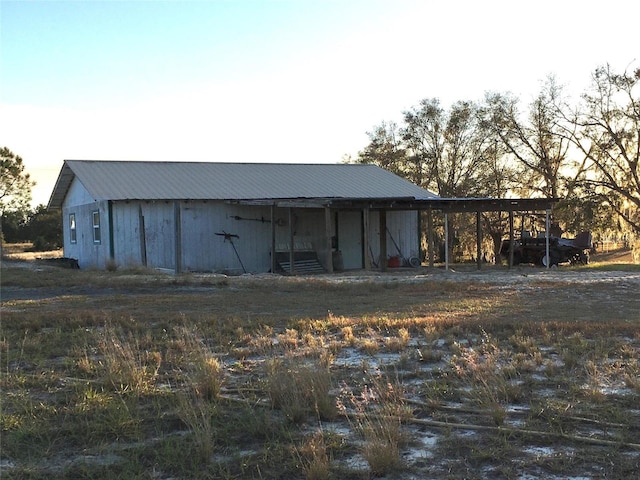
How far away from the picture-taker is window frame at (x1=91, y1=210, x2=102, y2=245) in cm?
2302

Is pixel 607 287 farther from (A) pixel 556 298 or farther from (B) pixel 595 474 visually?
(B) pixel 595 474

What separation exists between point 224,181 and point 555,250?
13491 millimetres

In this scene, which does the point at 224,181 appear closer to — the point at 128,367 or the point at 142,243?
the point at 142,243

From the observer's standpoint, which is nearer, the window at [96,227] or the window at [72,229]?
the window at [96,227]

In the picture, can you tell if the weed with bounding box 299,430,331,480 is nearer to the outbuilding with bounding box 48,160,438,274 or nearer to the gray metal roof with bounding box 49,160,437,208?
the outbuilding with bounding box 48,160,438,274

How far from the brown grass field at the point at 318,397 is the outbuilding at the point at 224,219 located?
37.8 ft

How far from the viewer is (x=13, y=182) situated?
43625mm

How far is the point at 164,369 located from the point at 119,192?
665 inches

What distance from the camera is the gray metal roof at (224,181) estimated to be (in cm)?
2231

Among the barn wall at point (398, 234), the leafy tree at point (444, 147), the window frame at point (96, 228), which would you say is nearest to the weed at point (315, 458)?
the window frame at point (96, 228)

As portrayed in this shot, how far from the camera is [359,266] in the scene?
24.7m

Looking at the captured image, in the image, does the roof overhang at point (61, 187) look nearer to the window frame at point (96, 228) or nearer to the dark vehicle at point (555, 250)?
the window frame at point (96, 228)

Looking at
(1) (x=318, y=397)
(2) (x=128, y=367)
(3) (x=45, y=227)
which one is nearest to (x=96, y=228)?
(2) (x=128, y=367)

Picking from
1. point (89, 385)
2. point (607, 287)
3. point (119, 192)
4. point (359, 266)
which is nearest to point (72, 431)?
point (89, 385)
